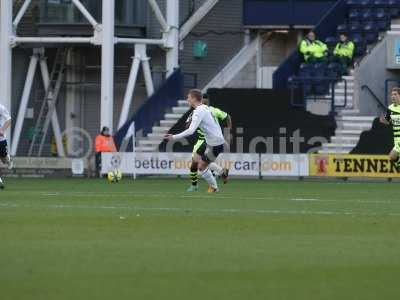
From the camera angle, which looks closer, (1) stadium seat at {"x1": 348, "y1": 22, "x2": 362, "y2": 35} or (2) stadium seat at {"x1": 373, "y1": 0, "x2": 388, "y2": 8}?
(2) stadium seat at {"x1": 373, "y1": 0, "x2": 388, "y2": 8}

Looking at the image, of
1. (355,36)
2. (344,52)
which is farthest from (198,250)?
(355,36)

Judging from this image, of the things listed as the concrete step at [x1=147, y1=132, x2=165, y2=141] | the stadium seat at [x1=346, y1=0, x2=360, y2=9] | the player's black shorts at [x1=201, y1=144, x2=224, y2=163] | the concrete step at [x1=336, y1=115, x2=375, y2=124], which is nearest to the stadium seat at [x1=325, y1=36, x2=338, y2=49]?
the stadium seat at [x1=346, y1=0, x2=360, y2=9]

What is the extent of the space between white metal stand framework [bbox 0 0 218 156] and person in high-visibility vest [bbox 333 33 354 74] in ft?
16.1

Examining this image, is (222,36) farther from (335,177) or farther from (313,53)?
(335,177)

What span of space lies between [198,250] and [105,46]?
28.0m

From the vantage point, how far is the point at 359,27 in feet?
134

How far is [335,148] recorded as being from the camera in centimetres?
3791

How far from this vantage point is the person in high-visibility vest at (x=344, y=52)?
3989cm

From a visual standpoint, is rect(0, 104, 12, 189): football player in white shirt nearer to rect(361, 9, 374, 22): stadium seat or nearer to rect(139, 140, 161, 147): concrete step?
rect(139, 140, 161, 147): concrete step

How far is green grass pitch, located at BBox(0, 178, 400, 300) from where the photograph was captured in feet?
32.8

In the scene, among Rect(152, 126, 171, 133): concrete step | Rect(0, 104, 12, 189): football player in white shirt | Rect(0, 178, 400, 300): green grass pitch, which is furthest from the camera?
Rect(152, 126, 171, 133): concrete step

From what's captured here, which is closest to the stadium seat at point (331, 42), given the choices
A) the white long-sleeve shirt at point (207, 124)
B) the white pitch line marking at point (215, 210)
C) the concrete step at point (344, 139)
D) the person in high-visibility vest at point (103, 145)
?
the concrete step at point (344, 139)

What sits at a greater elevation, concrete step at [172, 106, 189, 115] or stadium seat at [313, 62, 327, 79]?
stadium seat at [313, 62, 327, 79]

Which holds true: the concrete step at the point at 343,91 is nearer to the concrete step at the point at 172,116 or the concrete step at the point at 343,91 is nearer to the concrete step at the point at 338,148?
the concrete step at the point at 338,148
